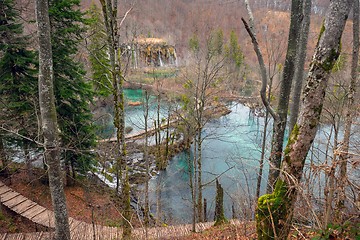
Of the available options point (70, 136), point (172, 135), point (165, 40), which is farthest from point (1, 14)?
point (165, 40)

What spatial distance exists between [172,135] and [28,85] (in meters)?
12.1

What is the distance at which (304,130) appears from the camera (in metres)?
2.65

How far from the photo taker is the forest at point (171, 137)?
2.74 meters

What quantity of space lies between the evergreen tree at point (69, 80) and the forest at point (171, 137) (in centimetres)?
5

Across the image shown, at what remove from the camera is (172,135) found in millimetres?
19750

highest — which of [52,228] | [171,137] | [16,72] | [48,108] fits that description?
[16,72]

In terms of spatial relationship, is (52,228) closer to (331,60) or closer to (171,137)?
(331,60)

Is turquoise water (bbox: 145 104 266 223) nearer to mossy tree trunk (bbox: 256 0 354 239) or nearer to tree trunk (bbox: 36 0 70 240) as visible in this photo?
tree trunk (bbox: 36 0 70 240)

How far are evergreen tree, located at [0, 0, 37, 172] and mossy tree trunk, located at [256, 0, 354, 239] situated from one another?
8.14m

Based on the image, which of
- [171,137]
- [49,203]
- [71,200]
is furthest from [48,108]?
[171,137]

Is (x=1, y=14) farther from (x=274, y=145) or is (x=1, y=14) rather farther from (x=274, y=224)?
(x=274, y=224)

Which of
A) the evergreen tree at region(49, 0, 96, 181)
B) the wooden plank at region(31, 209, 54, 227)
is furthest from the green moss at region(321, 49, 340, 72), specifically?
the wooden plank at region(31, 209, 54, 227)

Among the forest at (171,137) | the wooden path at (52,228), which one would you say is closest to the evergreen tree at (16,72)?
the forest at (171,137)

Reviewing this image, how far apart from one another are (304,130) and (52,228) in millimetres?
8083
